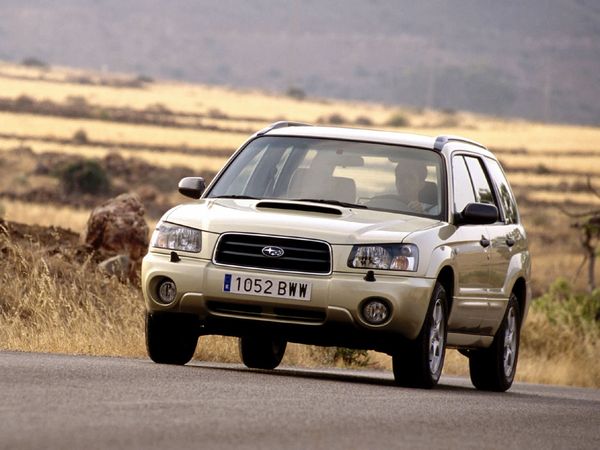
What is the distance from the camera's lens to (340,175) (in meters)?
12.4

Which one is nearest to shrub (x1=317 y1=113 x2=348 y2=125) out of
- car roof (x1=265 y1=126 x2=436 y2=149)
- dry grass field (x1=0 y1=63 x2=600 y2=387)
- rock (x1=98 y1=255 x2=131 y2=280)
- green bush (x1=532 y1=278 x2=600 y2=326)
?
dry grass field (x1=0 y1=63 x2=600 y2=387)

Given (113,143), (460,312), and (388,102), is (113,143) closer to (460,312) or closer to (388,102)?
(460,312)

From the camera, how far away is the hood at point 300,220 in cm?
1127

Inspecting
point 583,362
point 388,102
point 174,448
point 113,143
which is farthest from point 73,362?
point 388,102

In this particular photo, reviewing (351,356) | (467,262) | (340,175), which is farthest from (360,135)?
(351,356)

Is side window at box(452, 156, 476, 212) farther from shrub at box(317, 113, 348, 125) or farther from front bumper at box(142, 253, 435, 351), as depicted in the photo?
shrub at box(317, 113, 348, 125)

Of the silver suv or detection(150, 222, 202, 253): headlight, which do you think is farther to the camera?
detection(150, 222, 202, 253): headlight

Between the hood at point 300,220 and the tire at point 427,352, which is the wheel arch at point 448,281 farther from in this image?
the hood at point 300,220

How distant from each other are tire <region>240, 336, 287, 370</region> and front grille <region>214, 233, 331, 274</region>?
2.42 metres

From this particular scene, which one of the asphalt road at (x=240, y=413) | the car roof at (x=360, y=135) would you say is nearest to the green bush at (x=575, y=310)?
the car roof at (x=360, y=135)

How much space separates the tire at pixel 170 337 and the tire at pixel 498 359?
2693 millimetres

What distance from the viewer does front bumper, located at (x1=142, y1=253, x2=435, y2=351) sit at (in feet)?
36.5

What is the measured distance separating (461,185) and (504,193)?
4.31ft

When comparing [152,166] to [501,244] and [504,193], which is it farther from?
[501,244]
